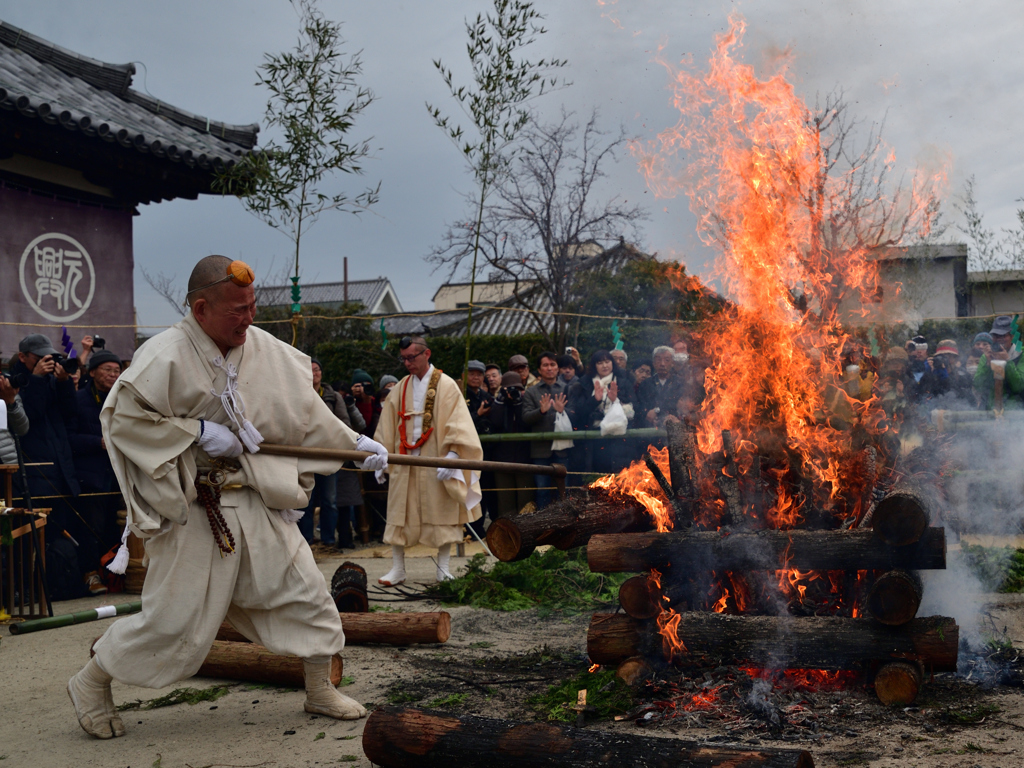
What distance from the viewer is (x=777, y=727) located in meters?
3.82

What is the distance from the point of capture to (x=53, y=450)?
25.9 feet

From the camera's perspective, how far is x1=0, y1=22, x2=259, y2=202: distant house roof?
8.20 metres

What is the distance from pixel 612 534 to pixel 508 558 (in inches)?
23.5

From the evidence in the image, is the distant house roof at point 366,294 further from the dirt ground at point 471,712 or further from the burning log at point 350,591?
the dirt ground at point 471,712

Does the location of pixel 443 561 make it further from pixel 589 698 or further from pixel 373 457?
pixel 589 698

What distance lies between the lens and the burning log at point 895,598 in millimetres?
4086

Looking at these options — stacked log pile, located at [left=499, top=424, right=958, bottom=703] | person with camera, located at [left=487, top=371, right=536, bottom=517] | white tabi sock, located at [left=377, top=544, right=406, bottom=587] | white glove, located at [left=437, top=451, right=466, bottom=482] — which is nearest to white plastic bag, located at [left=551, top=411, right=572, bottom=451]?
person with camera, located at [left=487, top=371, right=536, bottom=517]

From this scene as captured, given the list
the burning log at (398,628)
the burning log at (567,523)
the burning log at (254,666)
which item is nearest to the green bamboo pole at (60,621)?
the burning log at (398,628)

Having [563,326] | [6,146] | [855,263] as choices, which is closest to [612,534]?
[855,263]

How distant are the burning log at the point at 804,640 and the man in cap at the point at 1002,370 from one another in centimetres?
516

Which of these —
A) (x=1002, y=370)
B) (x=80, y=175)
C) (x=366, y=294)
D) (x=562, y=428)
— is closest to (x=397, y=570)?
(x=562, y=428)

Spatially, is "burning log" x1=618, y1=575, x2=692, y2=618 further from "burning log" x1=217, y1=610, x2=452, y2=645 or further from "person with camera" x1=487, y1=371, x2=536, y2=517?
"person with camera" x1=487, y1=371, x2=536, y2=517

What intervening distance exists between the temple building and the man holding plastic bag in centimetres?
447

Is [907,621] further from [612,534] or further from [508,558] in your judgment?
[508,558]
